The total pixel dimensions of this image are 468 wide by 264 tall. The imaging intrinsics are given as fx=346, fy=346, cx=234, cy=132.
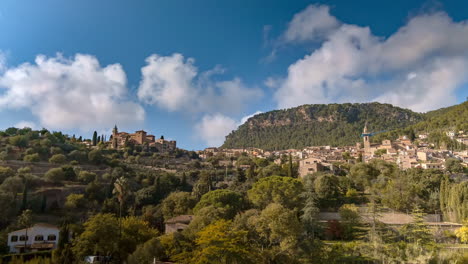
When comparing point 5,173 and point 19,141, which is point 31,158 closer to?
point 19,141

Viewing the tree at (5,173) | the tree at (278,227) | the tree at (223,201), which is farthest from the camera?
the tree at (5,173)

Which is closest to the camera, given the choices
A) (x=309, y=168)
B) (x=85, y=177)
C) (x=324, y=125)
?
(x=85, y=177)

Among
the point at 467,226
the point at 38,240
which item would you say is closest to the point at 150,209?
the point at 38,240

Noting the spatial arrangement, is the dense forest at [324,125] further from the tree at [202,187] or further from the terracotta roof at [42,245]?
the terracotta roof at [42,245]

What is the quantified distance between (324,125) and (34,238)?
152035mm

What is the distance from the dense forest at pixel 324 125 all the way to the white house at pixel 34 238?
4267 inches

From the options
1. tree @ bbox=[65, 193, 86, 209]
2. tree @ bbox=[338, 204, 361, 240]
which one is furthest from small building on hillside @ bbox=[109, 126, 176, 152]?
tree @ bbox=[338, 204, 361, 240]

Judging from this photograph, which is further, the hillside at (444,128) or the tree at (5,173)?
the hillside at (444,128)

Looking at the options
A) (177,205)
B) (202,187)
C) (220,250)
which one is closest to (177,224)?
(177,205)

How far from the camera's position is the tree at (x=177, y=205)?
139ft

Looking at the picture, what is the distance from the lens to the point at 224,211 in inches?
1390

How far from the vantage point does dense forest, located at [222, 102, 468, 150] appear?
150000 millimetres

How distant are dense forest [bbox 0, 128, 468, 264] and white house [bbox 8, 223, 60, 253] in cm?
105

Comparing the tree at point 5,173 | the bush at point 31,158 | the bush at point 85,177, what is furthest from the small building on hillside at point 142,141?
the tree at point 5,173
